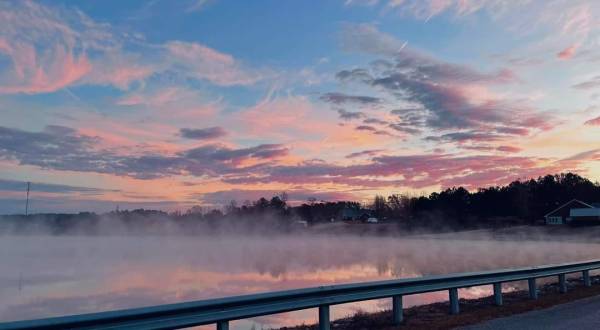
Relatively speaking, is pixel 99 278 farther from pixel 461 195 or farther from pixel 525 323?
pixel 461 195

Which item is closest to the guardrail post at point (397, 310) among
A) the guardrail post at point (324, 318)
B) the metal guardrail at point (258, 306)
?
the metal guardrail at point (258, 306)

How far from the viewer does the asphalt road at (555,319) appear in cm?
1008

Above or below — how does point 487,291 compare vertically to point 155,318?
below

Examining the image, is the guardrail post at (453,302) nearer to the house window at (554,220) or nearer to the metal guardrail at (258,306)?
the metal guardrail at (258,306)

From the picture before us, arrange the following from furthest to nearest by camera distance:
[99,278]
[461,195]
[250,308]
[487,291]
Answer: [461,195], [99,278], [487,291], [250,308]

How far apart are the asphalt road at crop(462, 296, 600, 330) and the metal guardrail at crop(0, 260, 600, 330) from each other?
4.04 feet

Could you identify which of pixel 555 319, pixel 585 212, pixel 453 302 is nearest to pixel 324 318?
pixel 453 302

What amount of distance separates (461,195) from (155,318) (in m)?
125

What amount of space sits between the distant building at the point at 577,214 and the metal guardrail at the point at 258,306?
8088 cm

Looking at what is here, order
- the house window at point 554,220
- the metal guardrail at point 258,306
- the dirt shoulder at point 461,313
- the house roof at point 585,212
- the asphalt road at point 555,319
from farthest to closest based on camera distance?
1. the house window at point 554,220
2. the house roof at point 585,212
3. the dirt shoulder at point 461,313
4. the asphalt road at point 555,319
5. the metal guardrail at point 258,306

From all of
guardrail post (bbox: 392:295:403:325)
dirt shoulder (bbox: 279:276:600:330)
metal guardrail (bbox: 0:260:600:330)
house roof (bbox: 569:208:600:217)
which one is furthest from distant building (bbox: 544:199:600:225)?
guardrail post (bbox: 392:295:403:325)

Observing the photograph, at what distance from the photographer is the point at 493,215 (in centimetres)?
11656

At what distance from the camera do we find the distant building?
8400 cm

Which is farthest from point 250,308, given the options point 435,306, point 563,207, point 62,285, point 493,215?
point 493,215
